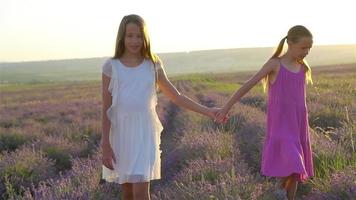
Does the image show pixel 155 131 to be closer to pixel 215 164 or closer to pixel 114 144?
pixel 114 144

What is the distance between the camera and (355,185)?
405 centimetres

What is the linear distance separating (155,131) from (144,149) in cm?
17

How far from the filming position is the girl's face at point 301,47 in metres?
4.52

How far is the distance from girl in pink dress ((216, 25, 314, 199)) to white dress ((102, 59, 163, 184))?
41.9 inches

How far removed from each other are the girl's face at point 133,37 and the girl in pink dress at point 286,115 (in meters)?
1.17

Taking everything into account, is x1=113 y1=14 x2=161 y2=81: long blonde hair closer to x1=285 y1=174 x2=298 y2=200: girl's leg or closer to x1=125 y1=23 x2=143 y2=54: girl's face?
x1=125 y1=23 x2=143 y2=54: girl's face

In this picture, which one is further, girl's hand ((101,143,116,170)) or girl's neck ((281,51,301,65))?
girl's neck ((281,51,301,65))

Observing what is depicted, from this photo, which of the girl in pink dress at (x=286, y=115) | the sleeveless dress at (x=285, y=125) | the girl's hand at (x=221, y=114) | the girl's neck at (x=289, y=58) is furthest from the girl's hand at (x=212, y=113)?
the girl's neck at (x=289, y=58)

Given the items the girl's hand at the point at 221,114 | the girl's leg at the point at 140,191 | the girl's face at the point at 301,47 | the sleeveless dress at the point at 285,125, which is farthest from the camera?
the girl's hand at the point at 221,114

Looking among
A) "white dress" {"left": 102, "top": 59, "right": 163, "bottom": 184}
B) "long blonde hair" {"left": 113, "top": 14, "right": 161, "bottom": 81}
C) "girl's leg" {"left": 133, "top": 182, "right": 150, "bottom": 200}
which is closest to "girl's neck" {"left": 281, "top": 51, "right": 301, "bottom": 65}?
"long blonde hair" {"left": 113, "top": 14, "right": 161, "bottom": 81}

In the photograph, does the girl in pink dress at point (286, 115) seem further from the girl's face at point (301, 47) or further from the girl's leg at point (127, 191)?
the girl's leg at point (127, 191)

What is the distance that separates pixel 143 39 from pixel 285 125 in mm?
1457

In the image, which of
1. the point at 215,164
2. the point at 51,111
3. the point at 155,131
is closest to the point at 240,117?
the point at 215,164

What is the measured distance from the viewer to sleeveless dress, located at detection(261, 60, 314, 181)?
15.2 feet
